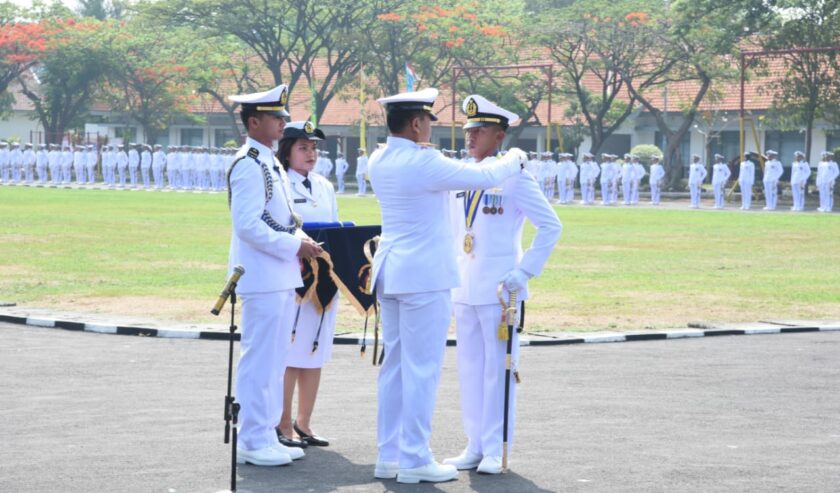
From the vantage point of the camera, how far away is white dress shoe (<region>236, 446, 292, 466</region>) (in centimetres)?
795

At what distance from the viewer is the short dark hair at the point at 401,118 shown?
747cm

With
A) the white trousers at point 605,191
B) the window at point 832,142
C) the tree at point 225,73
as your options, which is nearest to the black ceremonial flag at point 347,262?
the white trousers at point 605,191

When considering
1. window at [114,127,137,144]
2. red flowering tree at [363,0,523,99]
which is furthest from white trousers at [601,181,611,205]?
window at [114,127,137,144]

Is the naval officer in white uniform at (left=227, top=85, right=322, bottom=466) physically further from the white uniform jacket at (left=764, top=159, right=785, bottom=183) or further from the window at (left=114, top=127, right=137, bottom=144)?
the window at (left=114, top=127, right=137, bottom=144)

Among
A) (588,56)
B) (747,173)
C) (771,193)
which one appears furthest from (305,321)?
(588,56)

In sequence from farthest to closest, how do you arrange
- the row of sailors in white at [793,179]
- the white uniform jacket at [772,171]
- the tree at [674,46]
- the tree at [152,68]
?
the tree at [152,68] < the tree at [674,46] < the white uniform jacket at [772,171] < the row of sailors in white at [793,179]

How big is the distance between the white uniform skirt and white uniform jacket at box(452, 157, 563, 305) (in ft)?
3.95

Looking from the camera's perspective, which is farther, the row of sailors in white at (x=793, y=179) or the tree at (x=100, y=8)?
the tree at (x=100, y=8)

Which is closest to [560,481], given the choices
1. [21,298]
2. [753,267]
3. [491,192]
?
[491,192]

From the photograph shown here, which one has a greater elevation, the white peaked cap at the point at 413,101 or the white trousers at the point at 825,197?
the white peaked cap at the point at 413,101

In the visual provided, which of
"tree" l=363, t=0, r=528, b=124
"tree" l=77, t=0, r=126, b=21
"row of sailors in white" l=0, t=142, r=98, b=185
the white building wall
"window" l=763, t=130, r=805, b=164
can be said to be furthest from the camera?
"tree" l=77, t=0, r=126, b=21

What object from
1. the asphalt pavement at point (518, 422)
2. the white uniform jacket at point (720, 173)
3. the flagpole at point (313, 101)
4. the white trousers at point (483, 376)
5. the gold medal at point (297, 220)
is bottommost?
the asphalt pavement at point (518, 422)

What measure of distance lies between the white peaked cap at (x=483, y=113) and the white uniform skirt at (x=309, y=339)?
1822mm

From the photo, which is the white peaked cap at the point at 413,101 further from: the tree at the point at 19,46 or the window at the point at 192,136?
the window at the point at 192,136
